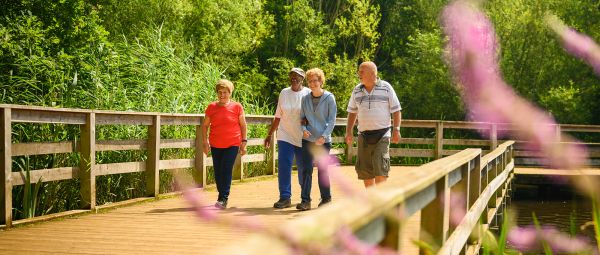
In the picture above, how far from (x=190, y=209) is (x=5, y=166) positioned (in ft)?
5.73

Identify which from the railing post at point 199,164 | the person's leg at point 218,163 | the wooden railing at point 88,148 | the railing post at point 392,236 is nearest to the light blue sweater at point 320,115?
the person's leg at point 218,163

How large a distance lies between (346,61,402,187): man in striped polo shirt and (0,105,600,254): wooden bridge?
0.62 metres

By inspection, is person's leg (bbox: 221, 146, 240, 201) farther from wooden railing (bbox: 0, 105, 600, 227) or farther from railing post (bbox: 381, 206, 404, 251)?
railing post (bbox: 381, 206, 404, 251)

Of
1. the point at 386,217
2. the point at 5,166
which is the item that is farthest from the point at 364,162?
the point at 386,217

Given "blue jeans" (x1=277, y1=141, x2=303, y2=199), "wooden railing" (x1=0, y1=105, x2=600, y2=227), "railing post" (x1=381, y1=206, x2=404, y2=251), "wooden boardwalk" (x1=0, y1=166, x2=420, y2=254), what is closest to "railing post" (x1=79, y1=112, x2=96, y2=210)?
"wooden railing" (x1=0, y1=105, x2=600, y2=227)

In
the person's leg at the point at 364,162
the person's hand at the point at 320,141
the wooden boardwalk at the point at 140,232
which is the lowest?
the wooden boardwalk at the point at 140,232

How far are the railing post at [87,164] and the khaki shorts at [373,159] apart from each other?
8.02 feet

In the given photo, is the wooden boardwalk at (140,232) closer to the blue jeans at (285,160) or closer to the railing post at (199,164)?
the blue jeans at (285,160)

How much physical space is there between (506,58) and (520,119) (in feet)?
85.7

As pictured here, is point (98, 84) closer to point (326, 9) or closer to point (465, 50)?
point (465, 50)

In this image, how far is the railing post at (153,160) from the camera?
969 cm

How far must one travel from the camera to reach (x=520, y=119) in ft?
3.12

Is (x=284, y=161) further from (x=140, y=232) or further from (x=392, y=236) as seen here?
(x=392, y=236)

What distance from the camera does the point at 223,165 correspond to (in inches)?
344
